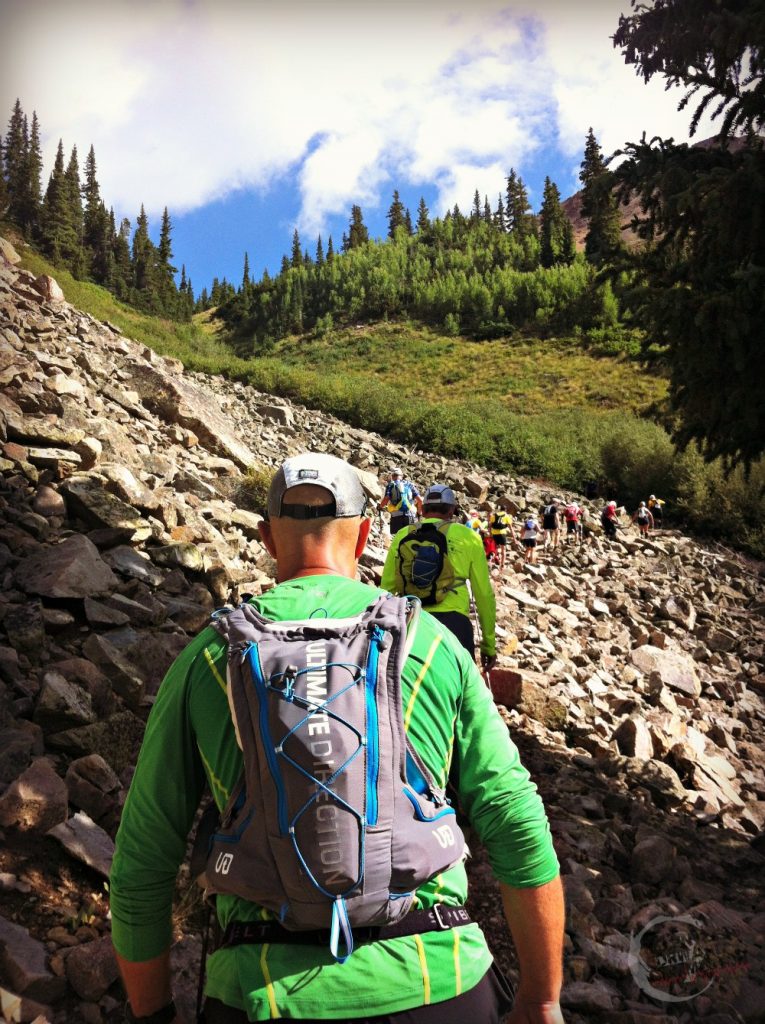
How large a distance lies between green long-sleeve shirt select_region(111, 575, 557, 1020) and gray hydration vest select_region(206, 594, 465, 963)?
0.07 m

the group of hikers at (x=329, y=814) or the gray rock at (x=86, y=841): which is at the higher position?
the group of hikers at (x=329, y=814)

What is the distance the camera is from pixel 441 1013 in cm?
123

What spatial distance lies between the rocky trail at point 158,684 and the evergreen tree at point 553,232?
7746 centimetres

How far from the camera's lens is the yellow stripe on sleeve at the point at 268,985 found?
46.4 inches

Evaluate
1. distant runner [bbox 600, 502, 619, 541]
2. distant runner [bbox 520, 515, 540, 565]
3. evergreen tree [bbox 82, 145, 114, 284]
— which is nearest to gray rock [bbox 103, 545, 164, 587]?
distant runner [bbox 520, 515, 540, 565]

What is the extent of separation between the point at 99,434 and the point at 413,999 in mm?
8827

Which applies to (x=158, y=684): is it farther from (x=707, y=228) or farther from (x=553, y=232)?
(x=553, y=232)

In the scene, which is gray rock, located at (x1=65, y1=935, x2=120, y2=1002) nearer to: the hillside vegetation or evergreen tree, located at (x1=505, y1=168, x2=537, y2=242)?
the hillside vegetation

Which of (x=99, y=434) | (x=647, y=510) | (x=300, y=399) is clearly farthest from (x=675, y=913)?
(x=300, y=399)

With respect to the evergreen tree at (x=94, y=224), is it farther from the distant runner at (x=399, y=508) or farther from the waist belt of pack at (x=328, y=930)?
the waist belt of pack at (x=328, y=930)

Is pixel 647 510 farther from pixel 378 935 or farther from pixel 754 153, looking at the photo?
pixel 378 935

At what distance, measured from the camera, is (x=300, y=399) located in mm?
29000

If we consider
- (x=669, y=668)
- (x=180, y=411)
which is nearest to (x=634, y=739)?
(x=669, y=668)

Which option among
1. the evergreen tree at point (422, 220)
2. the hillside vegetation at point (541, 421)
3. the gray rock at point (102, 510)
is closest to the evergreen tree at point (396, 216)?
the evergreen tree at point (422, 220)
